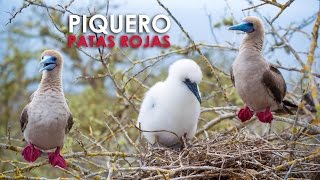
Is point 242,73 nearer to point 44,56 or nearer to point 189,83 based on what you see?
point 189,83

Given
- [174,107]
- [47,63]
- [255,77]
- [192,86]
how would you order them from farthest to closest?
[174,107], [192,86], [255,77], [47,63]

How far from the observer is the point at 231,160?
2.80 meters

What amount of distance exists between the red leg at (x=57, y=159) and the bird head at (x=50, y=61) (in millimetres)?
297

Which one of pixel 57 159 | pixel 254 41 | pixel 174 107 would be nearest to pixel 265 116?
pixel 254 41

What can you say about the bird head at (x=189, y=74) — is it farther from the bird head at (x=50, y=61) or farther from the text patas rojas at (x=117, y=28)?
the bird head at (x=50, y=61)

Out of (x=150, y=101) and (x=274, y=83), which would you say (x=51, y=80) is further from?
(x=150, y=101)

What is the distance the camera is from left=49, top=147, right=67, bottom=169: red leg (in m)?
2.30

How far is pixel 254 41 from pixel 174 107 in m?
0.68

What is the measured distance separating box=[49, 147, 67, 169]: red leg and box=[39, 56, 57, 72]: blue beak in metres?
0.30

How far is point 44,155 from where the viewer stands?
8.00ft

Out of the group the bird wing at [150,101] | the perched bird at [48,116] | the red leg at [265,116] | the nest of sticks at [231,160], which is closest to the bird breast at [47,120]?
the perched bird at [48,116]

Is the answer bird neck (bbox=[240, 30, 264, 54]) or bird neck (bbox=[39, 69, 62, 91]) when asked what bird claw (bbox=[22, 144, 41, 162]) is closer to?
bird neck (bbox=[39, 69, 62, 91])

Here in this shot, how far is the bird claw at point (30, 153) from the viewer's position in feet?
7.59

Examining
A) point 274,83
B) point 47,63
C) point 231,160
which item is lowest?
point 231,160
